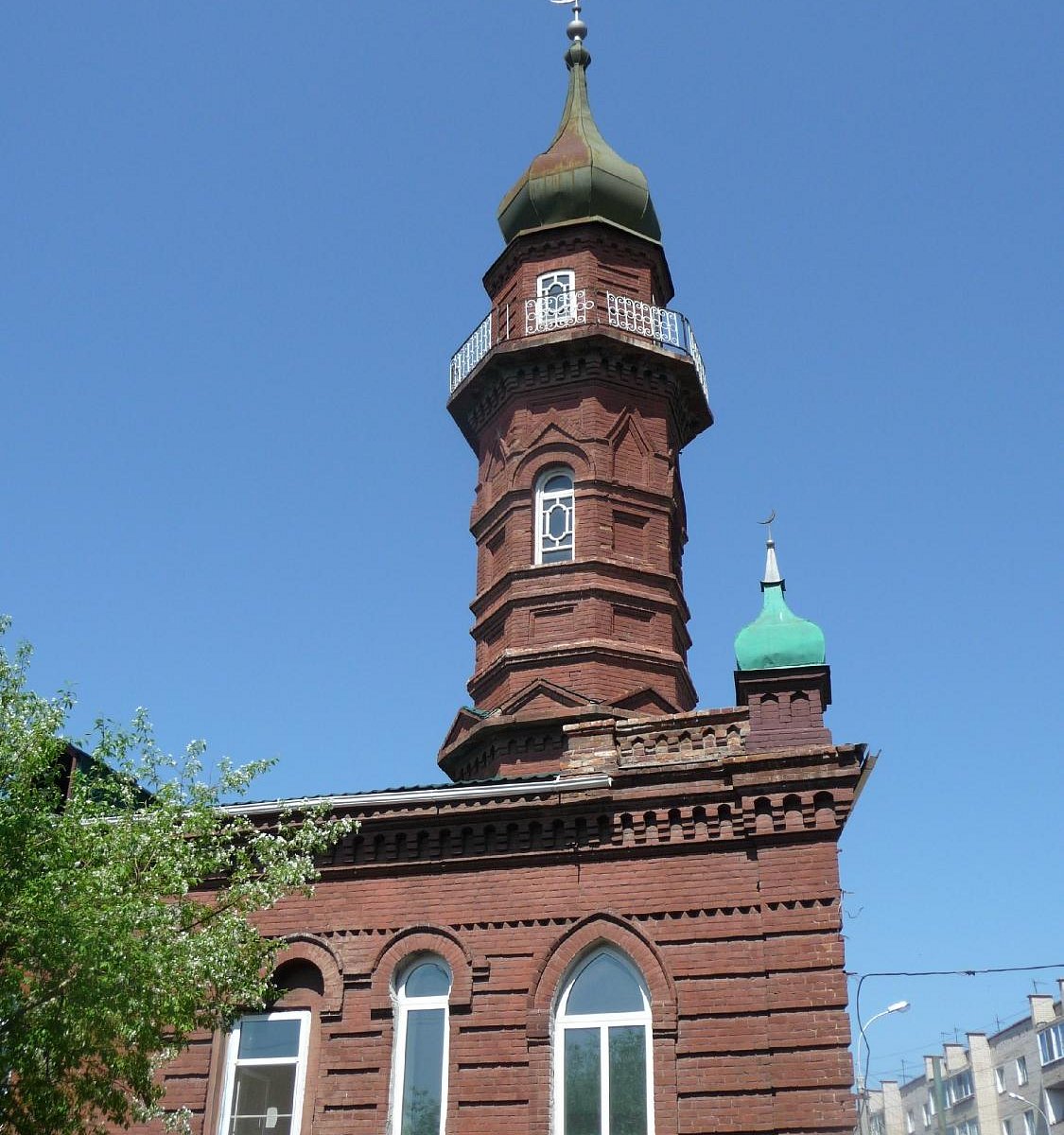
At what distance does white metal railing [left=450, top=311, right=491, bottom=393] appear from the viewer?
22109mm

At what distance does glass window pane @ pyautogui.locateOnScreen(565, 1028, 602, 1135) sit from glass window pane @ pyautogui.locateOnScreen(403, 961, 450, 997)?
4.66ft

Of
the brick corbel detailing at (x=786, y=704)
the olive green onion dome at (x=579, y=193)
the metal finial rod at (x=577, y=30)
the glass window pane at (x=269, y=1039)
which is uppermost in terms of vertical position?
the metal finial rod at (x=577, y=30)

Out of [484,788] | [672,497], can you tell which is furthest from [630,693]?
[484,788]

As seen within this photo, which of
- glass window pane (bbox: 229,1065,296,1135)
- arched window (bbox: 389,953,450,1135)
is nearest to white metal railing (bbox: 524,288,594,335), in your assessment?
arched window (bbox: 389,953,450,1135)

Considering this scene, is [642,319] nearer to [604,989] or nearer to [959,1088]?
[604,989]

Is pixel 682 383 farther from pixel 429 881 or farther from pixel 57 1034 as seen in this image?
pixel 57 1034

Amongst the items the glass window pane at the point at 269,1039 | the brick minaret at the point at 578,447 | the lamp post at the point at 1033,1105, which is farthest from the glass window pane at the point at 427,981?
the lamp post at the point at 1033,1105

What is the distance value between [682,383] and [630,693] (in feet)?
19.7

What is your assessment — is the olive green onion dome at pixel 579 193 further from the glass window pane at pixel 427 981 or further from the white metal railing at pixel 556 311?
the glass window pane at pixel 427 981

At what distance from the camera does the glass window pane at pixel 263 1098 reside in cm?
1288

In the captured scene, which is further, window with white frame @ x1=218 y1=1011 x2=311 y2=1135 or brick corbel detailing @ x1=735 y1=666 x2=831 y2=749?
brick corbel detailing @ x1=735 y1=666 x2=831 y2=749

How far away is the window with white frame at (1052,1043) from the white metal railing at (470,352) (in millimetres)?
41610

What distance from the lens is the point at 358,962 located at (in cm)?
1325

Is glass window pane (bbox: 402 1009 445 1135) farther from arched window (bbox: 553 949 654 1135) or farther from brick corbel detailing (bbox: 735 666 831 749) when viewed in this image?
brick corbel detailing (bbox: 735 666 831 749)
